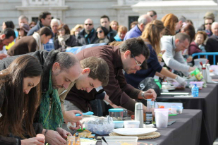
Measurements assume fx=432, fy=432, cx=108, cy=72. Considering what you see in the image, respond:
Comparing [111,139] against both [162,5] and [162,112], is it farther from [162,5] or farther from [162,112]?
[162,5]

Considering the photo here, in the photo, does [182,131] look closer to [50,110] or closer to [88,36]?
[50,110]

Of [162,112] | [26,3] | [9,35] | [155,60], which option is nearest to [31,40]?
[9,35]

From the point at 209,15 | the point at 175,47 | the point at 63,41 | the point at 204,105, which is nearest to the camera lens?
the point at 204,105

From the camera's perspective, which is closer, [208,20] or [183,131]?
[183,131]

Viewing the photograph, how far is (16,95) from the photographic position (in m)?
2.31

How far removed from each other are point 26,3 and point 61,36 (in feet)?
26.9

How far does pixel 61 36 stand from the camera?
8547mm

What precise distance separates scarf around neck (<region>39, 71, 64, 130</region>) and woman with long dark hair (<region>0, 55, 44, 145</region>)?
315mm

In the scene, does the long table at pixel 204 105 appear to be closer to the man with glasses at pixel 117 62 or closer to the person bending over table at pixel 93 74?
the man with glasses at pixel 117 62

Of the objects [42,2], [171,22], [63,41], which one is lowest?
[63,41]

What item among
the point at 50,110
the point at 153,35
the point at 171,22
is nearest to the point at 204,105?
the point at 153,35

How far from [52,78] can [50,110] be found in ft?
0.87

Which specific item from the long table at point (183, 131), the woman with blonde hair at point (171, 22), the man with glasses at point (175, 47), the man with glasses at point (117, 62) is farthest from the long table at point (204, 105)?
the woman with blonde hair at point (171, 22)

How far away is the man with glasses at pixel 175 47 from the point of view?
19.4ft
